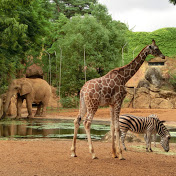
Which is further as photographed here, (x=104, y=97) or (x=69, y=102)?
(x=69, y=102)

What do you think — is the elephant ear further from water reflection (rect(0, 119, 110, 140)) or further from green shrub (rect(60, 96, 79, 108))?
green shrub (rect(60, 96, 79, 108))

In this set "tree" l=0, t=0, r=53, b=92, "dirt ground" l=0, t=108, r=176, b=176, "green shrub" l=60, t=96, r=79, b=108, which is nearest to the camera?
"dirt ground" l=0, t=108, r=176, b=176

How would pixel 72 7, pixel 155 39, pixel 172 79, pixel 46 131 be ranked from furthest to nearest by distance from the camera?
1. pixel 72 7
2. pixel 155 39
3. pixel 172 79
4. pixel 46 131

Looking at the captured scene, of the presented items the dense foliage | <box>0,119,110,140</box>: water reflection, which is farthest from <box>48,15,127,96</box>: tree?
<box>0,119,110,140</box>: water reflection

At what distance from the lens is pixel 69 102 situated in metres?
28.0

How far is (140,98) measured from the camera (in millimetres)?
28344

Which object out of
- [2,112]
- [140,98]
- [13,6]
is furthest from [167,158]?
[140,98]

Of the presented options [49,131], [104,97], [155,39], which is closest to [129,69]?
[104,97]

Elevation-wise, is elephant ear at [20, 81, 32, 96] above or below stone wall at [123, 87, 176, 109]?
above

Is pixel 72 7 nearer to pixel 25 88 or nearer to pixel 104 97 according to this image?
pixel 25 88

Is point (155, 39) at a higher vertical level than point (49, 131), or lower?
higher

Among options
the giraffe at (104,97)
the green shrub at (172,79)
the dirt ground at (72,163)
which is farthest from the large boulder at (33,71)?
the giraffe at (104,97)

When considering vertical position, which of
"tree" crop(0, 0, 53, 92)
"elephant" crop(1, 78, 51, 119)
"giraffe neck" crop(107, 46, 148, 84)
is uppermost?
"tree" crop(0, 0, 53, 92)

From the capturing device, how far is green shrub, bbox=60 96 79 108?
27938 mm
